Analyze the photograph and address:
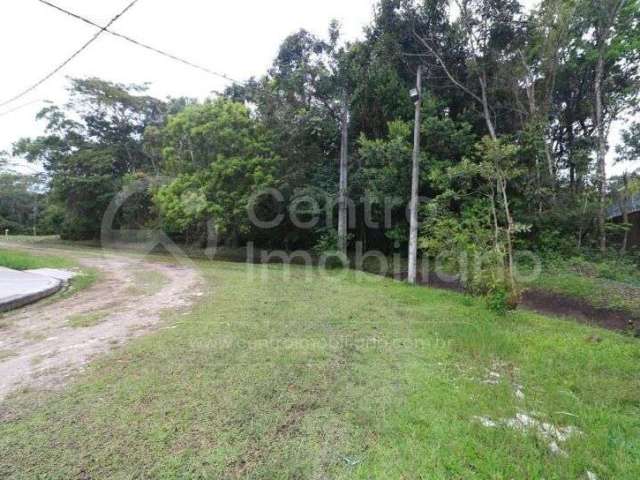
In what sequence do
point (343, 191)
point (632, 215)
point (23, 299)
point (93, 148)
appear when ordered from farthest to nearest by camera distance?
point (93, 148)
point (632, 215)
point (343, 191)
point (23, 299)

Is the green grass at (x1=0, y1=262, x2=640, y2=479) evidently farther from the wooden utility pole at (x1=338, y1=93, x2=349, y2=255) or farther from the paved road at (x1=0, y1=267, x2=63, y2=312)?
the wooden utility pole at (x1=338, y1=93, x2=349, y2=255)

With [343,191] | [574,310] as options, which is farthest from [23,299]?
[574,310]

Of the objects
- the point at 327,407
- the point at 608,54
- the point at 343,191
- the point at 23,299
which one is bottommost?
the point at 327,407

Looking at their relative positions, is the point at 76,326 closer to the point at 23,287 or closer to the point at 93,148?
the point at 23,287

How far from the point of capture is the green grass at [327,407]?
5.19 ft

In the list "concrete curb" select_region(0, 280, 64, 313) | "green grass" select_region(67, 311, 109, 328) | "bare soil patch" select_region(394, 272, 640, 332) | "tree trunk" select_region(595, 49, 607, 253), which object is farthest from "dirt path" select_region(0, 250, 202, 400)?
"tree trunk" select_region(595, 49, 607, 253)

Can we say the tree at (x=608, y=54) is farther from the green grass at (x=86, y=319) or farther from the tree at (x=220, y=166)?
the green grass at (x=86, y=319)

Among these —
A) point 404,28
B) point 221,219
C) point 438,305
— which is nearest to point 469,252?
point 438,305

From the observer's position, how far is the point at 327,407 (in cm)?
208

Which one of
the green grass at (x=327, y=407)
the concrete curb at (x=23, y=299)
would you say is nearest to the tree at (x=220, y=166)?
the concrete curb at (x=23, y=299)

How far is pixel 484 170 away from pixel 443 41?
7220 millimetres

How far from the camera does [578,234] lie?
29.3 ft

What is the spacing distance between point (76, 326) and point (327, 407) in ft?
11.1

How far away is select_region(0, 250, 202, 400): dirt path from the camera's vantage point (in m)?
2.50
